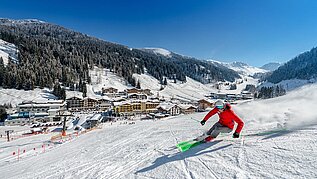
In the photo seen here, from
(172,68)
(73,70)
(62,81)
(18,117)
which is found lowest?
(18,117)

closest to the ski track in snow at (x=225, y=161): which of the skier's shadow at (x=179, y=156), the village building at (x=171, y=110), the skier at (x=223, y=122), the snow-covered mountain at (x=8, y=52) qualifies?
the skier's shadow at (x=179, y=156)

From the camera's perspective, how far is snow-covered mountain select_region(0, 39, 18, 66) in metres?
103

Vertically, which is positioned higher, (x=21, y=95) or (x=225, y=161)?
(x=21, y=95)

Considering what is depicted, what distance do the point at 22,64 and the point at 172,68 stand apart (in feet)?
405

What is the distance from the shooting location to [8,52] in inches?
4355

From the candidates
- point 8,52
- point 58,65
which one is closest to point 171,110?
point 58,65

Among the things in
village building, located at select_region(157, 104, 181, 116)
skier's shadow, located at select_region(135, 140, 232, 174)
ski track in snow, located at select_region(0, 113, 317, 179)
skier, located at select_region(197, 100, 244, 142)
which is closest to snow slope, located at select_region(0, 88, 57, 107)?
village building, located at select_region(157, 104, 181, 116)

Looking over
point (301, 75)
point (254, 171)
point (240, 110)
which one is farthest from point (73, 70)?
point (301, 75)

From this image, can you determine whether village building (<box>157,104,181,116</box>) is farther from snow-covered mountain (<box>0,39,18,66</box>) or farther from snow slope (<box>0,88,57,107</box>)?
snow-covered mountain (<box>0,39,18,66</box>)

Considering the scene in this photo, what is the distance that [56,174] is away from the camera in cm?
715

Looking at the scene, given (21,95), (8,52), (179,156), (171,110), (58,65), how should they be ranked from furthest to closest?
(58,65)
(8,52)
(21,95)
(171,110)
(179,156)

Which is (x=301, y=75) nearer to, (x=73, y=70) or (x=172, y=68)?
(x=172, y=68)

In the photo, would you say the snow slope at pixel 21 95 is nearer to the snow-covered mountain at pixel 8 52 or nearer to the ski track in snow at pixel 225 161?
the snow-covered mountain at pixel 8 52

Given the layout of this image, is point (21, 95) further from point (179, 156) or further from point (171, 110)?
point (179, 156)
